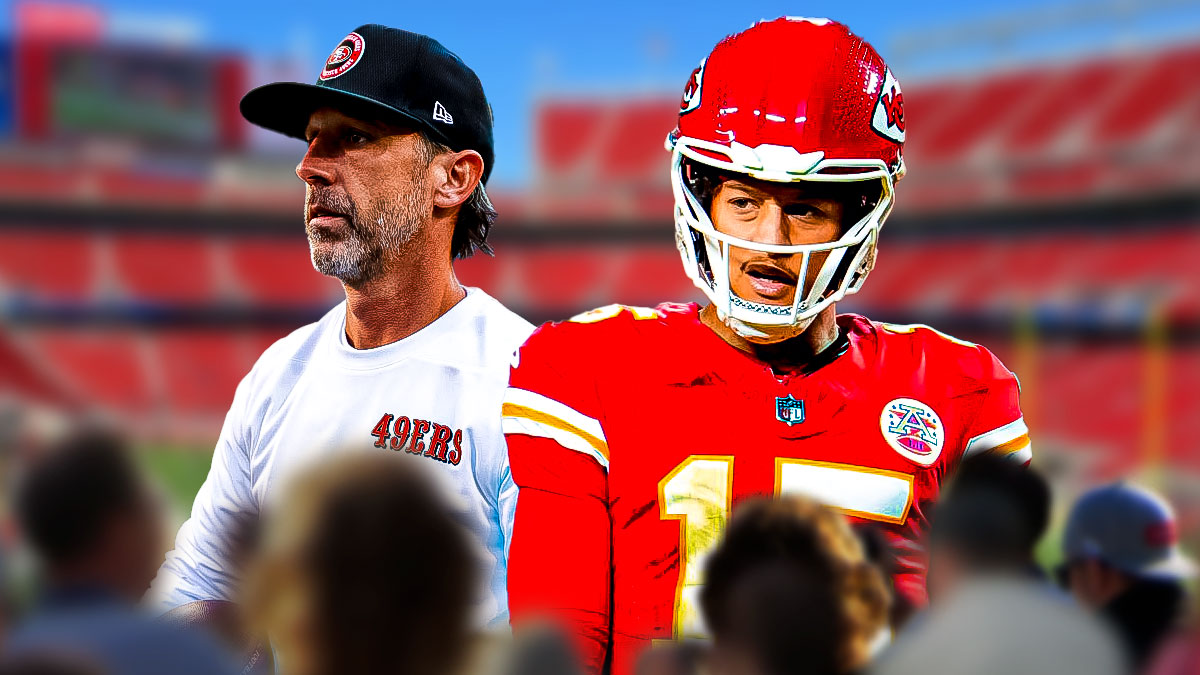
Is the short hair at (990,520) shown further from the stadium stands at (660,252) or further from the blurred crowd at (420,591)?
the stadium stands at (660,252)

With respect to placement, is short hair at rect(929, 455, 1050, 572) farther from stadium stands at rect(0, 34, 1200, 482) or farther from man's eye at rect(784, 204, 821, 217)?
stadium stands at rect(0, 34, 1200, 482)

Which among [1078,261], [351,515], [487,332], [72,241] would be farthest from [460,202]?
[72,241]

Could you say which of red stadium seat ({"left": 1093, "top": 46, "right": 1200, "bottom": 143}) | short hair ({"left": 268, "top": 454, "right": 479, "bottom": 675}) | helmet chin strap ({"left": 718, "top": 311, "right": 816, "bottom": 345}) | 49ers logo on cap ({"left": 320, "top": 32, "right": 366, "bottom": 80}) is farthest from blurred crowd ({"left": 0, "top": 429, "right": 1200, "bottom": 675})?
red stadium seat ({"left": 1093, "top": 46, "right": 1200, "bottom": 143})

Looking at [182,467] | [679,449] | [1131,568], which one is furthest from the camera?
[182,467]

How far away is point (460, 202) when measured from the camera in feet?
8.64

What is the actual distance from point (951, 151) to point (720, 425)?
21325mm

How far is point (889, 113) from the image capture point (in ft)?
6.80

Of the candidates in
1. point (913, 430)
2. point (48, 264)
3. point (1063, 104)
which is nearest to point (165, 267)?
point (48, 264)

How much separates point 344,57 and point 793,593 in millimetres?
1778

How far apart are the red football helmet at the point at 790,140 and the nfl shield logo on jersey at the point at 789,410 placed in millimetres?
114

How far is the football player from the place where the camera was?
187 cm

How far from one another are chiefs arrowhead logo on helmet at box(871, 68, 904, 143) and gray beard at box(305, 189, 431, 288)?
101cm

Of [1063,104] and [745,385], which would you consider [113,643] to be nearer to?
[745,385]

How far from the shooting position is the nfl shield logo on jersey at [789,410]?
6.36ft
